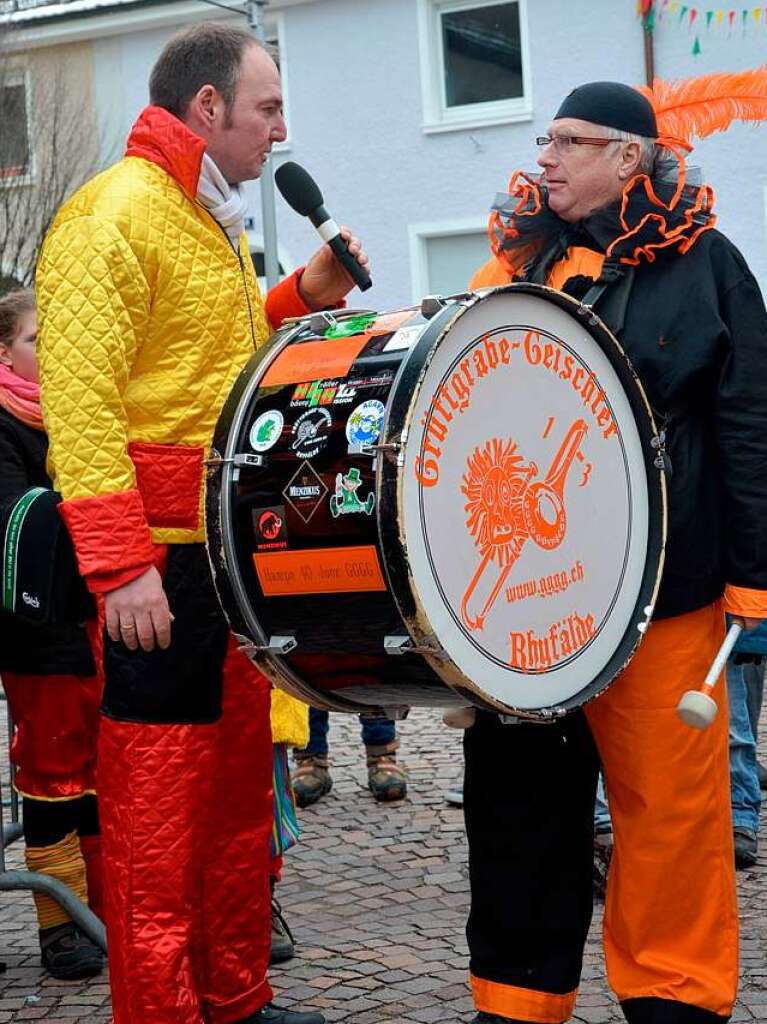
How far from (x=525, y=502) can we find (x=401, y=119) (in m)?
17.3

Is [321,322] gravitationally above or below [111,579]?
above

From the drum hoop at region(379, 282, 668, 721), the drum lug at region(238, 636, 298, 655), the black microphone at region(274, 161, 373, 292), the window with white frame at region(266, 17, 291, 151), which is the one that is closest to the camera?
the drum hoop at region(379, 282, 668, 721)

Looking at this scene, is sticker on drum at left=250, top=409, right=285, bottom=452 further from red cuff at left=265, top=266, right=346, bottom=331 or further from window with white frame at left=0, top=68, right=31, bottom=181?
window with white frame at left=0, top=68, right=31, bottom=181

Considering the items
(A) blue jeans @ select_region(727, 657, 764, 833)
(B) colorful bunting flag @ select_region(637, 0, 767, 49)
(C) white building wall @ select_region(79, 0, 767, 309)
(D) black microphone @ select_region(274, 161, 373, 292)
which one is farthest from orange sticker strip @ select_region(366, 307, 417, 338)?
(C) white building wall @ select_region(79, 0, 767, 309)

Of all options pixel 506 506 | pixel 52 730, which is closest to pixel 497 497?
pixel 506 506

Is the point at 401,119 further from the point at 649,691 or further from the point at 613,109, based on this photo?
the point at 649,691

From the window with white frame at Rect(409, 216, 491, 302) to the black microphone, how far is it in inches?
627

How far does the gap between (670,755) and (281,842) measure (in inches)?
54.4

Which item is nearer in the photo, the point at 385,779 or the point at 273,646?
the point at 273,646

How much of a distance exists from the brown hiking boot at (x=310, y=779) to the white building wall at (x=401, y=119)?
43.0ft

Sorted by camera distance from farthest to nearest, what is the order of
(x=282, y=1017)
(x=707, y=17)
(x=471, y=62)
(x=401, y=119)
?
(x=401, y=119), (x=471, y=62), (x=707, y=17), (x=282, y=1017)

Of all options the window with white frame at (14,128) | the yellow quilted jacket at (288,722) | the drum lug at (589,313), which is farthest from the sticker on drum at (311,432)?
the window with white frame at (14,128)

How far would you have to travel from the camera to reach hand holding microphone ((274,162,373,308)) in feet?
11.1

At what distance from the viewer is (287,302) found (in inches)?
146
